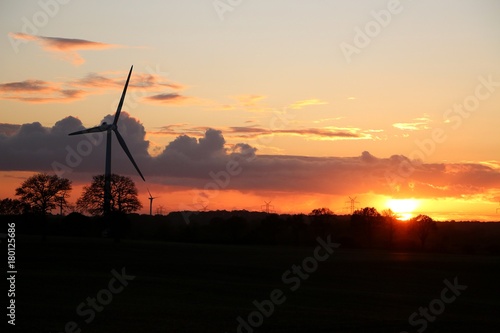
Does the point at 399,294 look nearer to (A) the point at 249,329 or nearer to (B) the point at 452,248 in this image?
(A) the point at 249,329

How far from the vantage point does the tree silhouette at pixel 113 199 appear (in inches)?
4481

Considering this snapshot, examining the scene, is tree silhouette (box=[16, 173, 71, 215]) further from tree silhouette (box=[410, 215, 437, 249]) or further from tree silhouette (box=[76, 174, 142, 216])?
tree silhouette (box=[410, 215, 437, 249])

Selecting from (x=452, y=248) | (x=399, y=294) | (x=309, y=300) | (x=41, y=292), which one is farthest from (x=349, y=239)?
(x=41, y=292)

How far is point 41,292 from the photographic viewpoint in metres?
40.6

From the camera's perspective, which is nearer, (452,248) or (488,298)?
(488,298)

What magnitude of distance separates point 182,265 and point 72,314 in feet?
126
